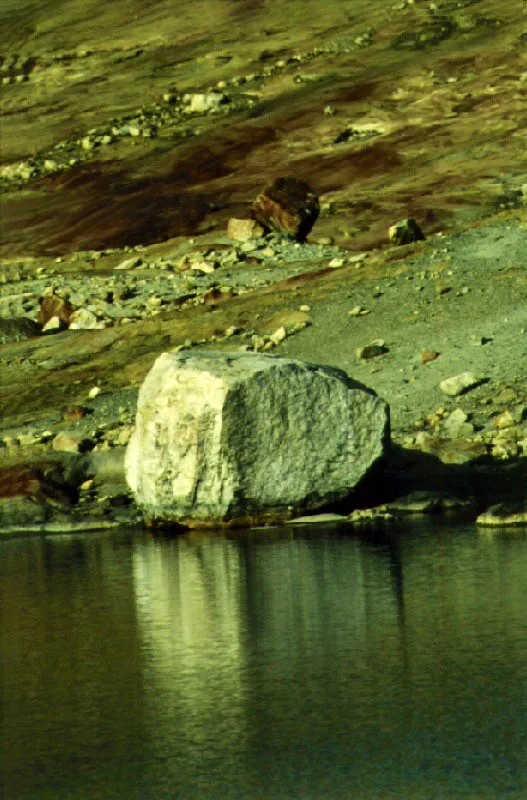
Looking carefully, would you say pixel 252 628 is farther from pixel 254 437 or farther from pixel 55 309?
pixel 55 309

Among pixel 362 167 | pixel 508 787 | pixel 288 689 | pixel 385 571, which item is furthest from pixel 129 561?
pixel 362 167

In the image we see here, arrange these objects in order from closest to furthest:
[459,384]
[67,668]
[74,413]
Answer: [67,668] → [459,384] → [74,413]

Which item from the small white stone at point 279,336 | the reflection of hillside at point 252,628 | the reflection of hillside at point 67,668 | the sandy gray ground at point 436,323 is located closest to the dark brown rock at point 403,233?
the sandy gray ground at point 436,323

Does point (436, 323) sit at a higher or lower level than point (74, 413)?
higher

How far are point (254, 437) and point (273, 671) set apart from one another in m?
7.41

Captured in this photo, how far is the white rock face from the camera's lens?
19.2m

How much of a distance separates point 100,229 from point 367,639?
1687 inches

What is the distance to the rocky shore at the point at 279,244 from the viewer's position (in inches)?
900

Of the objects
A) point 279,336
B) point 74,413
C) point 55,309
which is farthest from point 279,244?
point 74,413

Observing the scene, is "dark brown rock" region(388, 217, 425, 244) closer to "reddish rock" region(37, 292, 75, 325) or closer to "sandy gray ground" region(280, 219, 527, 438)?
"sandy gray ground" region(280, 219, 527, 438)

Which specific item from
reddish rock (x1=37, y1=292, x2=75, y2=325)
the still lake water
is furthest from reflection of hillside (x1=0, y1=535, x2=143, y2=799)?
reddish rock (x1=37, y1=292, x2=75, y2=325)

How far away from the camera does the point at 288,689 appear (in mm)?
11445

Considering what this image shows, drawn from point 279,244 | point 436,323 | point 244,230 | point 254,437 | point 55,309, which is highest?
point 244,230

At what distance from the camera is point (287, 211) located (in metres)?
44.4
